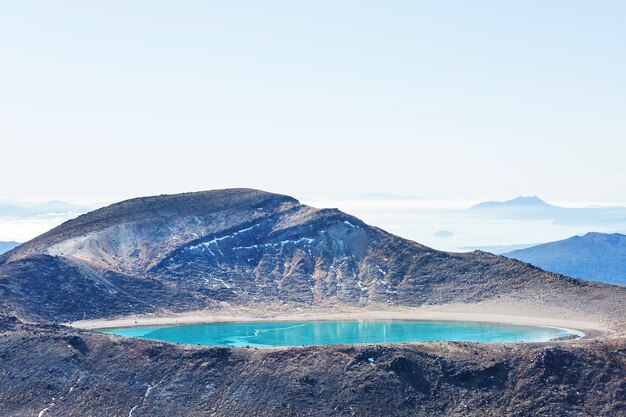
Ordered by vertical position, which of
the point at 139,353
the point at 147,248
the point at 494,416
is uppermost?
the point at 147,248

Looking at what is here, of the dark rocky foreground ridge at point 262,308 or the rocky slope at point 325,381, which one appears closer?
the rocky slope at point 325,381

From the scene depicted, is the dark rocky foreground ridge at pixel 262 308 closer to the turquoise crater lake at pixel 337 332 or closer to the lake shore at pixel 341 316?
the lake shore at pixel 341 316

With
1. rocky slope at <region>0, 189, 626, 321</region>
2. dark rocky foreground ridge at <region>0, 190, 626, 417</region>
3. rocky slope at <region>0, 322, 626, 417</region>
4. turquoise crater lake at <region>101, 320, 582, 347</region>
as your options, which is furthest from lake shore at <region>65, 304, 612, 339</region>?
rocky slope at <region>0, 322, 626, 417</region>

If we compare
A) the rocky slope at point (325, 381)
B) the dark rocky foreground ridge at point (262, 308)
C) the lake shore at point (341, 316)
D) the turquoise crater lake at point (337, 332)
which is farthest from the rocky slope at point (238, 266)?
the rocky slope at point (325, 381)

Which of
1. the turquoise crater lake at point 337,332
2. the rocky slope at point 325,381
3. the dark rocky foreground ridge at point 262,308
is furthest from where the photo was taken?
the turquoise crater lake at point 337,332

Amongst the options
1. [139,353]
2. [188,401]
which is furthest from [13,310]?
[188,401]

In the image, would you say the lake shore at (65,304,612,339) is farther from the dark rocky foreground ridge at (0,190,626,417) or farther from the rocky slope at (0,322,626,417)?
the rocky slope at (0,322,626,417)

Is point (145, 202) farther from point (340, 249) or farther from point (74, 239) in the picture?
point (340, 249)

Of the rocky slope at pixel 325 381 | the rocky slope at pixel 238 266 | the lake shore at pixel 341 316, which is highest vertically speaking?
the rocky slope at pixel 238 266
